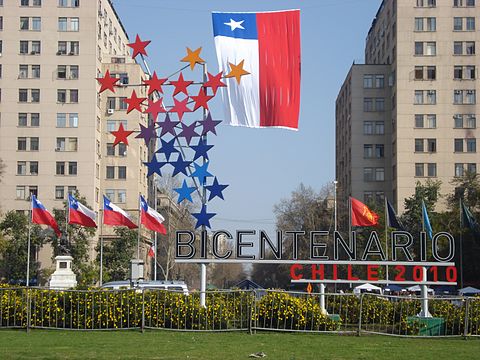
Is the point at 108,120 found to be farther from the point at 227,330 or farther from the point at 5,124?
the point at 227,330

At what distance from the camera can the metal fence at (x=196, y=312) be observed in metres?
21.3

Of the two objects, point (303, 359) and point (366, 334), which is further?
point (366, 334)

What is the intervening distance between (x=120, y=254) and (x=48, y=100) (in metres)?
16.5

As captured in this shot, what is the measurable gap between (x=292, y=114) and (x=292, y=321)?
27.8 feet

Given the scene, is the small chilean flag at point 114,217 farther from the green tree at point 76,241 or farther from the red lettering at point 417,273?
the green tree at point 76,241

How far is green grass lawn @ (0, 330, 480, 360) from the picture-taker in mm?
15844

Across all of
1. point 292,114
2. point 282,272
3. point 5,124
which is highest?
point 5,124

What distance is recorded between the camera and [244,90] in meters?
27.6

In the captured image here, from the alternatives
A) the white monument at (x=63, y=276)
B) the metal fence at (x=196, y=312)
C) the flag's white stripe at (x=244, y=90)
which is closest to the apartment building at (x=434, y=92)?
the white monument at (x=63, y=276)

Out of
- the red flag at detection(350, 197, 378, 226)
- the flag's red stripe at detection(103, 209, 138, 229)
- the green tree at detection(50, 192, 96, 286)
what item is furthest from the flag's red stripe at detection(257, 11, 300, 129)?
the green tree at detection(50, 192, 96, 286)

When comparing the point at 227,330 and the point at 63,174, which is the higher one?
the point at 63,174

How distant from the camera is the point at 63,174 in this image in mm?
74750

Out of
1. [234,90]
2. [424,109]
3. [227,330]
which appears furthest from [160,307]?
[424,109]

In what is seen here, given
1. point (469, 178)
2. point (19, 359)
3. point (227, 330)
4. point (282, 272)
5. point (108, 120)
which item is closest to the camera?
point (19, 359)
